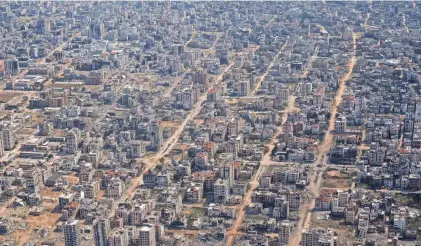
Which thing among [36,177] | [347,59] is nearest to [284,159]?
[36,177]

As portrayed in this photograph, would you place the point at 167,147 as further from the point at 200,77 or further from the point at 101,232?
the point at 200,77

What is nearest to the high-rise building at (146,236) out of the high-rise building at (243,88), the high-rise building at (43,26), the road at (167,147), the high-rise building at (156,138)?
the road at (167,147)

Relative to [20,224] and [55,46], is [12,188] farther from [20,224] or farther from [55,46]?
[55,46]

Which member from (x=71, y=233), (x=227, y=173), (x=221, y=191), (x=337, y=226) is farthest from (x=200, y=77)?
(x=71, y=233)

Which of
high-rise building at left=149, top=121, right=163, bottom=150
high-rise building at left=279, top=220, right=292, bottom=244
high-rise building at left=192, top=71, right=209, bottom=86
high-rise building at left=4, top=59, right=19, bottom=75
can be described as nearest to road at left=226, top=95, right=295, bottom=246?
high-rise building at left=279, top=220, right=292, bottom=244

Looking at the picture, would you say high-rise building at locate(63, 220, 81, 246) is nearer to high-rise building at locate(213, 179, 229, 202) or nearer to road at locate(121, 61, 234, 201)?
road at locate(121, 61, 234, 201)

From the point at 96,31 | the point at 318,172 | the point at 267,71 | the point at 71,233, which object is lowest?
the point at 71,233

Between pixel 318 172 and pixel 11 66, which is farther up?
pixel 11 66
